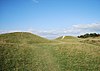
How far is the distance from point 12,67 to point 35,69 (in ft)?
9.39

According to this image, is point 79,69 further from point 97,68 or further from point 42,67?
point 42,67

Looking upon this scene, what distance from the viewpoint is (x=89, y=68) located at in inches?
→ 644

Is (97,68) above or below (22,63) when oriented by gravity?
below

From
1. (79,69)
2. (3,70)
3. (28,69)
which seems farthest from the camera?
(79,69)

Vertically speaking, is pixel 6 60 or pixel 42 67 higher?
pixel 6 60

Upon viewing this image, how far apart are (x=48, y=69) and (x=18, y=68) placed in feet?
12.0

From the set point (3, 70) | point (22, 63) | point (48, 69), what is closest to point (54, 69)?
point (48, 69)

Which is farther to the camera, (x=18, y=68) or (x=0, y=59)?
(x=0, y=59)

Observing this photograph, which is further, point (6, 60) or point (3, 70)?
point (6, 60)

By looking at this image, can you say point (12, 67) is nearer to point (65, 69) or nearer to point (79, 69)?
point (65, 69)

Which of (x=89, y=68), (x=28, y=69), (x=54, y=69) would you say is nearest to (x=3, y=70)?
(x=28, y=69)

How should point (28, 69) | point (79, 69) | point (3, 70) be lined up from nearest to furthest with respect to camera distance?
point (3, 70)
point (28, 69)
point (79, 69)

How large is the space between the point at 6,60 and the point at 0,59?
2.88ft

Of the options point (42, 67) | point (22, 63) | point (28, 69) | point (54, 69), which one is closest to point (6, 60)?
point (22, 63)
